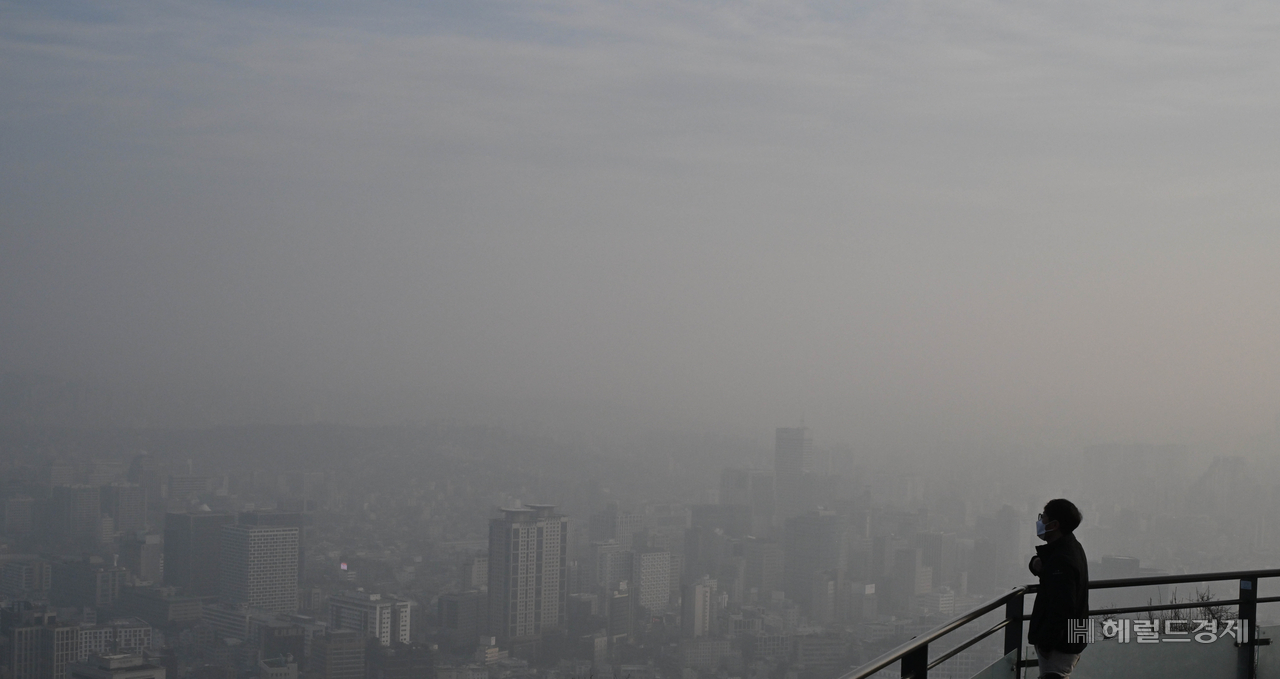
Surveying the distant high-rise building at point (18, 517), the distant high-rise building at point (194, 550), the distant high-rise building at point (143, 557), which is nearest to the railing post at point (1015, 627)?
the distant high-rise building at point (194, 550)

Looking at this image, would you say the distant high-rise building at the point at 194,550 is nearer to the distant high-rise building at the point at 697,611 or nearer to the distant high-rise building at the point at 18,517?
the distant high-rise building at the point at 18,517

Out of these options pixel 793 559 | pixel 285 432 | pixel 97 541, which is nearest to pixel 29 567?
pixel 97 541

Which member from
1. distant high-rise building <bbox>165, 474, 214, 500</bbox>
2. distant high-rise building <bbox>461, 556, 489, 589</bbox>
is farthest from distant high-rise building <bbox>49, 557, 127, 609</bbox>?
distant high-rise building <bbox>461, 556, 489, 589</bbox>

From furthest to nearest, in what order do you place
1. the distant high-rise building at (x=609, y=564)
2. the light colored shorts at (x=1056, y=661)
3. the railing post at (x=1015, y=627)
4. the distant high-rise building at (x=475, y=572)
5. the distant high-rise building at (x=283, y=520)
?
the distant high-rise building at (x=283, y=520) → the distant high-rise building at (x=609, y=564) → the distant high-rise building at (x=475, y=572) → the railing post at (x=1015, y=627) → the light colored shorts at (x=1056, y=661)

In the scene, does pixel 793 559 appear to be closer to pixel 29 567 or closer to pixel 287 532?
pixel 287 532

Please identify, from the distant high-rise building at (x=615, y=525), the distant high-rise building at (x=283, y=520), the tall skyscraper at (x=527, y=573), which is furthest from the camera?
the distant high-rise building at (x=615, y=525)

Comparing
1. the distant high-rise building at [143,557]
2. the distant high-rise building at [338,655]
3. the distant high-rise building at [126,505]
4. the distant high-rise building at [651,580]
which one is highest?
the distant high-rise building at [126,505]

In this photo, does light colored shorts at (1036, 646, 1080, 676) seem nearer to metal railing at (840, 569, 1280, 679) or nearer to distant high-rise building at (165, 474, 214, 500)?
metal railing at (840, 569, 1280, 679)
